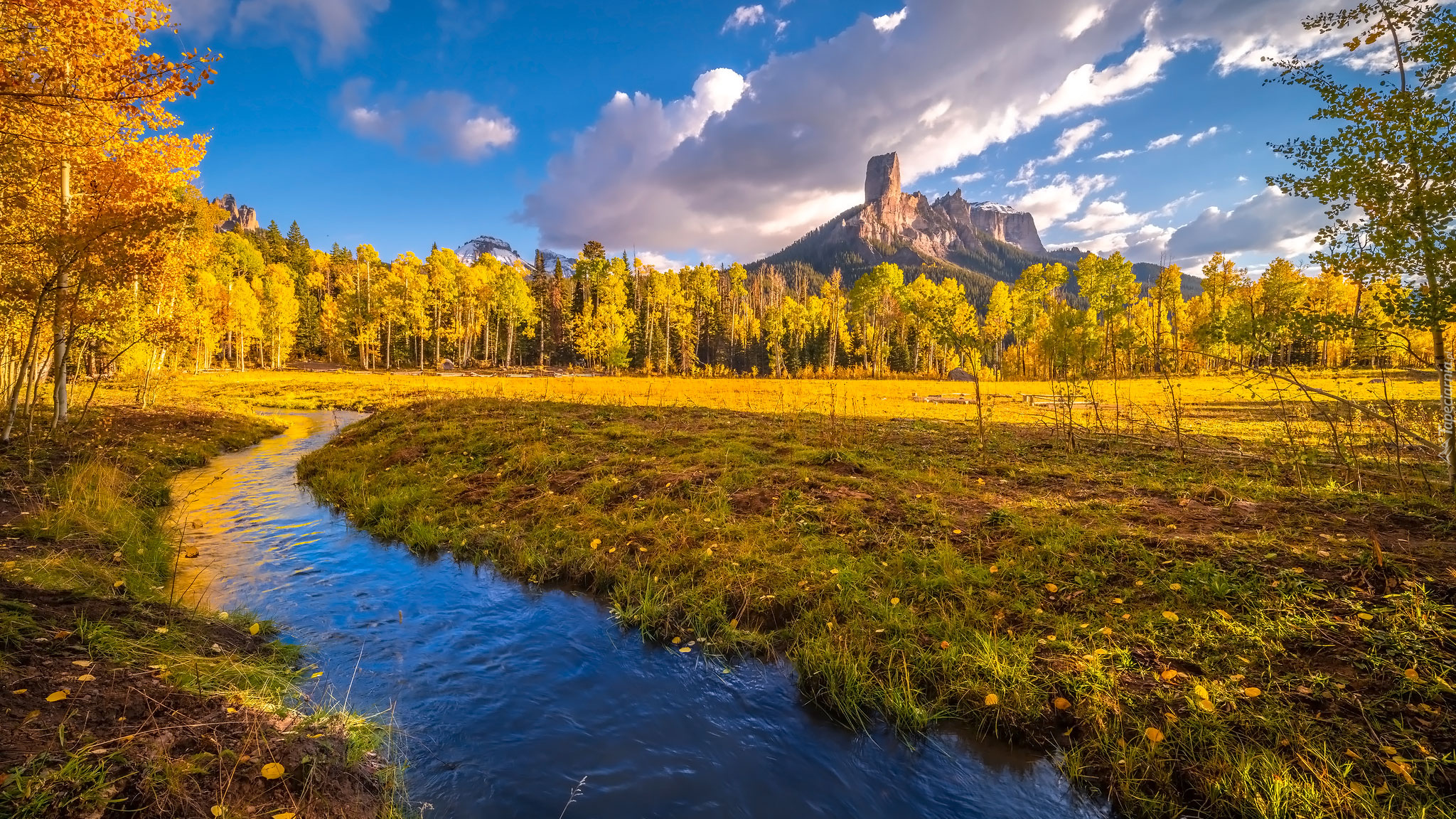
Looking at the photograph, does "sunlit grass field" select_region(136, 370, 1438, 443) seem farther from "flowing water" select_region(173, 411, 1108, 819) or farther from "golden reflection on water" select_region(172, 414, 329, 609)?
"golden reflection on water" select_region(172, 414, 329, 609)

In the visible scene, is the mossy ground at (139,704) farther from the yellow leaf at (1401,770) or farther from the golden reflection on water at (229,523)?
the yellow leaf at (1401,770)

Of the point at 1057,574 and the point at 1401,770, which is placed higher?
the point at 1057,574

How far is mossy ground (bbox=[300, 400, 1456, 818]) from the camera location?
13.3 feet

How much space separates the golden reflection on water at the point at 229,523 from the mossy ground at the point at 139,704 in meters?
0.40

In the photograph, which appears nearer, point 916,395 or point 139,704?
point 139,704

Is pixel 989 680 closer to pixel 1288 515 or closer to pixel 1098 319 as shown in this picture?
pixel 1288 515

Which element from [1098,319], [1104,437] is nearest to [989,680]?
[1104,437]

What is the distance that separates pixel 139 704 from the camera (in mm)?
3725

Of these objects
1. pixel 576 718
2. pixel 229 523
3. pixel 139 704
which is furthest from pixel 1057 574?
pixel 229 523

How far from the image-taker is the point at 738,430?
1638 cm

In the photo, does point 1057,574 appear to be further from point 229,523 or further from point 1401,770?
point 229,523

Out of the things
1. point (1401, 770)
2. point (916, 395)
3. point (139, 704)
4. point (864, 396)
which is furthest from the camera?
point (916, 395)

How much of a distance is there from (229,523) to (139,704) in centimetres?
846

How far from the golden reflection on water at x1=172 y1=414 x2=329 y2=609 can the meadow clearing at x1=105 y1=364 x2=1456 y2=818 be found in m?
1.10
